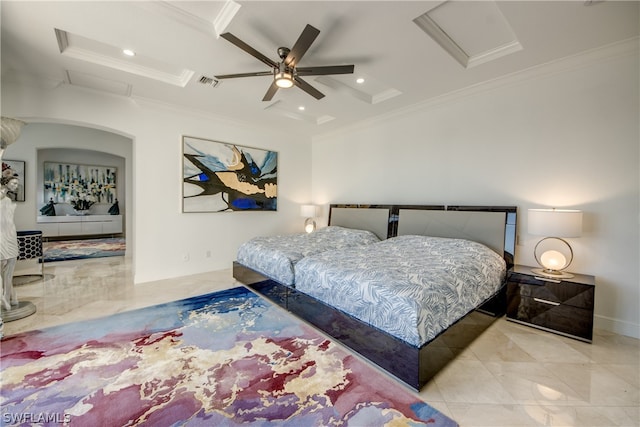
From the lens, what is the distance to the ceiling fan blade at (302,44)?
1973 mm

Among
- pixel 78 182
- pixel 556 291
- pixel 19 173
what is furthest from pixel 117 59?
pixel 78 182

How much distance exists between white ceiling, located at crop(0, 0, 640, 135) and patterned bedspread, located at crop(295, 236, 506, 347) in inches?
80.8

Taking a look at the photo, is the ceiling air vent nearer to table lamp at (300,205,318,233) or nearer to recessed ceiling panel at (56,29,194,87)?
recessed ceiling panel at (56,29,194,87)

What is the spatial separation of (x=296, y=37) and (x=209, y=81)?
149cm

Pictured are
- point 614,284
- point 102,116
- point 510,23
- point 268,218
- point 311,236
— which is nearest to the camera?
point 510,23

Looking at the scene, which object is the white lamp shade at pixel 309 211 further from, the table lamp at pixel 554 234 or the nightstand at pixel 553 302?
the table lamp at pixel 554 234

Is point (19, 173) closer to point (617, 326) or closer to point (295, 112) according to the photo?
point (295, 112)

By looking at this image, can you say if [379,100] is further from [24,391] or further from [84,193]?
[84,193]

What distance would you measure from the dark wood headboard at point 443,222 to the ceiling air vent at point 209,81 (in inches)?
115

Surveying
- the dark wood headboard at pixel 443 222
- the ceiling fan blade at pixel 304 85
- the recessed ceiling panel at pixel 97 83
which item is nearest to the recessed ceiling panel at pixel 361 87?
the ceiling fan blade at pixel 304 85

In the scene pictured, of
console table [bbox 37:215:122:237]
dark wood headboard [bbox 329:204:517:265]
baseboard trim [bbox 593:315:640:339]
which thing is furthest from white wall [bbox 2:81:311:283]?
console table [bbox 37:215:122:237]

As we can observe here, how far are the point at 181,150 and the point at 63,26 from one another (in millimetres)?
2107

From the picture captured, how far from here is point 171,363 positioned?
2062mm

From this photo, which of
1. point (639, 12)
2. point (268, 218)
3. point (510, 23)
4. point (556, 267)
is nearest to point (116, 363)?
point (268, 218)
